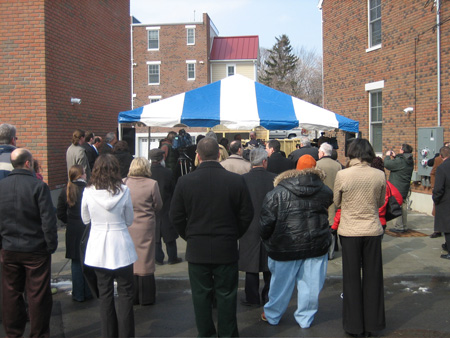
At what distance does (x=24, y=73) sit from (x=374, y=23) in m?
10.3

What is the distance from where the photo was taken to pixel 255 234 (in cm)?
561

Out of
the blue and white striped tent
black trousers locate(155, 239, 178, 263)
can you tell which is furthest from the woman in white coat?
the blue and white striped tent

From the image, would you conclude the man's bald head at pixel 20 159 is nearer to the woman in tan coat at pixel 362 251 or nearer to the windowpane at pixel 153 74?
the woman in tan coat at pixel 362 251

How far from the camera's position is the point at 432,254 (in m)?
8.24

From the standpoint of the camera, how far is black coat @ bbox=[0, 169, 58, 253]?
14.5 ft

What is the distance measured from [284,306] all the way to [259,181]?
1.45 meters

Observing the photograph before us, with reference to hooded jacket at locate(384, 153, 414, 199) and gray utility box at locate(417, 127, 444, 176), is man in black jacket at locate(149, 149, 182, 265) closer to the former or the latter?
hooded jacket at locate(384, 153, 414, 199)

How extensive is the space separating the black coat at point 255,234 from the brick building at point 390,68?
24.7ft

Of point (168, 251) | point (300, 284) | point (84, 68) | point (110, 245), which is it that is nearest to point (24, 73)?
point (84, 68)

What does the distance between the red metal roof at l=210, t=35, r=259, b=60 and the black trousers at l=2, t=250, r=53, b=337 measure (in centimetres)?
4013

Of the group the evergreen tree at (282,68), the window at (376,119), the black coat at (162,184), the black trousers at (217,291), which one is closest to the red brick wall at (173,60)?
the evergreen tree at (282,68)

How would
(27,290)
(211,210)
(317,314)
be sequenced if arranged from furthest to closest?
(317,314) → (27,290) → (211,210)

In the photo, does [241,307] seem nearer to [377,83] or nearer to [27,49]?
[27,49]

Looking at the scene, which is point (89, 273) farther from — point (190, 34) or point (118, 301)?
point (190, 34)
